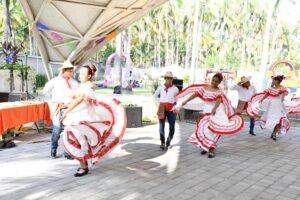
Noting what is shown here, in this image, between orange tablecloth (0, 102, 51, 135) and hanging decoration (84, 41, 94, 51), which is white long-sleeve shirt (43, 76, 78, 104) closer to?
orange tablecloth (0, 102, 51, 135)

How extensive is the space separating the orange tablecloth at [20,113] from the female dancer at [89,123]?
2.05 meters

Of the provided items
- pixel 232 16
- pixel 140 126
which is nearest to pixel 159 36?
pixel 232 16

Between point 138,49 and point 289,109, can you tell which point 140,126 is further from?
point 138,49

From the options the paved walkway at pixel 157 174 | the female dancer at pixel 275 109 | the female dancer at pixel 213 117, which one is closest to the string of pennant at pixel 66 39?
the paved walkway at pixel 157 174

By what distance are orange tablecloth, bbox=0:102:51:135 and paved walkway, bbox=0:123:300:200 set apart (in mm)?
518

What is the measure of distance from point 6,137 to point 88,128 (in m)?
2.71

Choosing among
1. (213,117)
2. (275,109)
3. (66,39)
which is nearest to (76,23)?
(66,39)

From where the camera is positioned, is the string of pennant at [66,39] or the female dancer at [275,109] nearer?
the female dancer at [275,109]

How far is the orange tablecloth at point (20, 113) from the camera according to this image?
648 cm

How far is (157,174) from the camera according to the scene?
5406 mm

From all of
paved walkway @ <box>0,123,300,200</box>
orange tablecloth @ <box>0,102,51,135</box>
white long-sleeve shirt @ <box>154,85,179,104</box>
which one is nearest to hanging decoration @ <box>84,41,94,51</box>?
orange tablecloth @ <box>0,102,51,135</box>

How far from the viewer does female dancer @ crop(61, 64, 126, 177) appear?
493 centimetres

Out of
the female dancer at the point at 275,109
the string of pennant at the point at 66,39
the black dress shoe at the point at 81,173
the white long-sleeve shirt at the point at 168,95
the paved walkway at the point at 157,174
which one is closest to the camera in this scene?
the paved walkway at the point at 157,174

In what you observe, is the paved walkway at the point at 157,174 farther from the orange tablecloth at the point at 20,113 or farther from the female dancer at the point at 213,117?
the orange tablecloth at the point at 20,113
